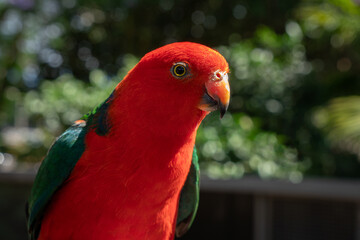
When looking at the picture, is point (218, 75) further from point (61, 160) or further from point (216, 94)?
point (61, 160)

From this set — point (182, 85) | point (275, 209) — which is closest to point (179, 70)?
point (182, 85)

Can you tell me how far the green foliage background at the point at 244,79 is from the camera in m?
3.57

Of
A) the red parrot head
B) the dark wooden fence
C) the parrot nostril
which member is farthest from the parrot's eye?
the dark wooden fence

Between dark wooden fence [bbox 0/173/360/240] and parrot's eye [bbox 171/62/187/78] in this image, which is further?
dark wooden fence [bbox 0/173/360/240]

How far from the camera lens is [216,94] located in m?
1.34

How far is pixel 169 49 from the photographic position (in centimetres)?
138


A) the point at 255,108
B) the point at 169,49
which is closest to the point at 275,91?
the point at 255,108

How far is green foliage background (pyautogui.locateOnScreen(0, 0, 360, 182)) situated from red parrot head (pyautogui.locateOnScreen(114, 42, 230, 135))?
200 centimetres

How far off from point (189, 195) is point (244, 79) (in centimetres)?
240

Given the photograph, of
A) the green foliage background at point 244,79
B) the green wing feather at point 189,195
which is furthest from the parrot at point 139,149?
the green foliage background at point 244,79

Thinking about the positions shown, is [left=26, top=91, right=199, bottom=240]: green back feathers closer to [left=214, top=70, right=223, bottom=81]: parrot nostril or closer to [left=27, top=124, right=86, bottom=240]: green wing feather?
[left=27, top=124, right=86, bottom=240]: green wing feather

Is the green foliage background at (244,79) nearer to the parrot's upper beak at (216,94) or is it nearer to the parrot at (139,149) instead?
the parrot at (139,149)

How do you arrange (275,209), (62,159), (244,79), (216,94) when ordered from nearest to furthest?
(216,94) < (62,159) < (275,209) < (244,79)

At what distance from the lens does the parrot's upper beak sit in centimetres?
134
